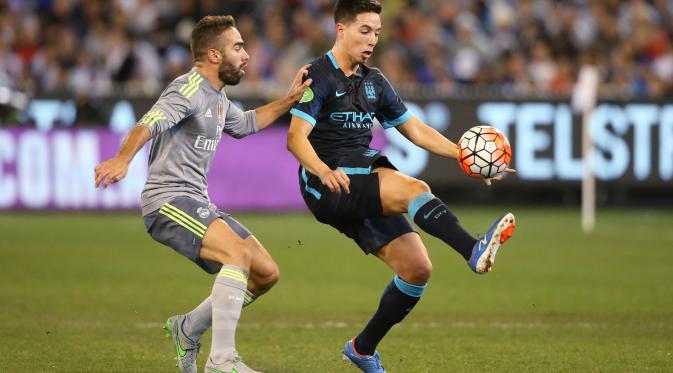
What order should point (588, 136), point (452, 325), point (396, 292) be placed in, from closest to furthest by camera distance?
point (396, 292) < point (452, 325) < point (588, 136)

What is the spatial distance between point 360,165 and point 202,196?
97 centimetres

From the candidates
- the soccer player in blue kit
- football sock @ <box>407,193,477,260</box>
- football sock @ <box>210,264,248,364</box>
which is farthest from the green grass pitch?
football sock @ <box>407,193,477,260</box>

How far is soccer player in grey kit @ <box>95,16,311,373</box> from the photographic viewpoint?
6590mm

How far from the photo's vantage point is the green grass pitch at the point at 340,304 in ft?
25.8

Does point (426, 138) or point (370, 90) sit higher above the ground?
point (370, 90)

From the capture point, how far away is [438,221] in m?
6.64

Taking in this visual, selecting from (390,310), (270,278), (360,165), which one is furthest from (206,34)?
(390,310)

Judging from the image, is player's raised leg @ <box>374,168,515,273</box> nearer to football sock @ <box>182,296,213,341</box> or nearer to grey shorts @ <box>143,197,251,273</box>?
grey shorts @ <box>143,197,251,273</box>

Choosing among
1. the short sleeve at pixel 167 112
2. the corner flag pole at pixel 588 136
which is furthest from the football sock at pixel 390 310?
the corner flag pole at pixel 588 136

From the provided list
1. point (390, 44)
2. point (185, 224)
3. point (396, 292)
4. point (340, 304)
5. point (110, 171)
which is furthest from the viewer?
point (390, 44)

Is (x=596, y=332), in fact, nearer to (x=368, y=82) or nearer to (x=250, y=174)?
(x=368, y=82)

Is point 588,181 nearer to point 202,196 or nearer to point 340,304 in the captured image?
point 340,304

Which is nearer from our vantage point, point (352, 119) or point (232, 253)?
point (232, 253)

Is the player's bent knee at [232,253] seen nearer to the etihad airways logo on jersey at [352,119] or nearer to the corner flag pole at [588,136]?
the etihad airways logo on jersey at [352,119]
